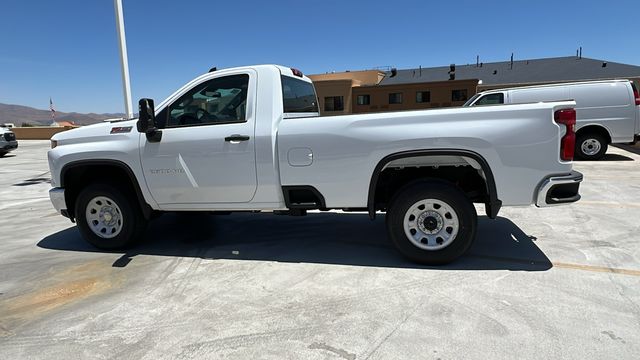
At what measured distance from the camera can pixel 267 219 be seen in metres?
6.39

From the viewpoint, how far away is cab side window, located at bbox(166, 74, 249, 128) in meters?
4.58

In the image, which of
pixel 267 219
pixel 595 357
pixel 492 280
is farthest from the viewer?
pixel 267 219

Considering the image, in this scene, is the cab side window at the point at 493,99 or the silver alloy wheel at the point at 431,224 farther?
the cab side window at the point at 493,99

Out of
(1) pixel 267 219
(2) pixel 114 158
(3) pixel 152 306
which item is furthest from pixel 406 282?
(2) pixel 114 158

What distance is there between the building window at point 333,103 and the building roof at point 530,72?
20.5 feet

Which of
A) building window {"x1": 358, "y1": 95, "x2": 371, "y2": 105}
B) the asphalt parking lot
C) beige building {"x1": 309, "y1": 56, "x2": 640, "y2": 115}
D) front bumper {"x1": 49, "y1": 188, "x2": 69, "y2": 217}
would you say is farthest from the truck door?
building window {"x1": 358, "y1": 95, "x2": 371, "y2": 105}

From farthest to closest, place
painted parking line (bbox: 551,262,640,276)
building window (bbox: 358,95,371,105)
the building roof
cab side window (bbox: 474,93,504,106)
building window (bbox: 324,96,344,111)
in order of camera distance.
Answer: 1. building window (bbox: 324,96,344,111)
2. building window (bbox: 358,95,371,105)
3. the building roof
4. cab side window (bbox: 474,93,504,106)
5. painted parking line (bbox: 551,262,640,276)

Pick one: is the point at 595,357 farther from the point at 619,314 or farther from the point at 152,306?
the point at 152,306

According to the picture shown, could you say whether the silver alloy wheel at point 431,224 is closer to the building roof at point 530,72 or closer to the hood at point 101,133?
the hood at point 101,133

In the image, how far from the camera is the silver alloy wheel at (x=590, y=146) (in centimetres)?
1191

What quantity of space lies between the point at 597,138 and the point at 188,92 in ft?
39.1

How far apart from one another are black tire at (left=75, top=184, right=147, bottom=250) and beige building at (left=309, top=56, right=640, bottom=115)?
38.2 metres

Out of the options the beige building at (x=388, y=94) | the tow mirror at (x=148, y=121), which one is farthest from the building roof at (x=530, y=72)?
the tow mirror at (x=148, y=121)

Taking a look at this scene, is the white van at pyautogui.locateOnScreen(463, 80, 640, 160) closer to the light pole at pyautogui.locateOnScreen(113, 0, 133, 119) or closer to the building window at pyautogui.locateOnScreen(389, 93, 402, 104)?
the light pole at pyautogui.locateOnScreen(113, 0, 133, 119)
